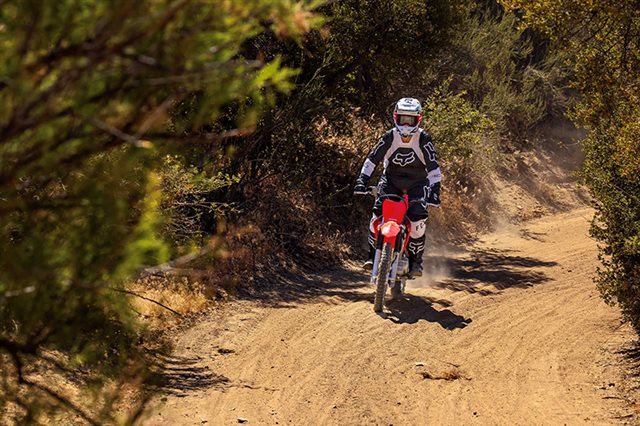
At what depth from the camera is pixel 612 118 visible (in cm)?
1157

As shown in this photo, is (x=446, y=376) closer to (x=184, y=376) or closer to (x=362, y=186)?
(x=184, y=376)

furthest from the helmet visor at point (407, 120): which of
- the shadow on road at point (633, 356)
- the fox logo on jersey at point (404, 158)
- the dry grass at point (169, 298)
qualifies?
the shadow on road at point (633, 356)

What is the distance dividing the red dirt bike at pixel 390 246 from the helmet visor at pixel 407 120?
3.17 ft

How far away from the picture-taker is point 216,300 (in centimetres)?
1244

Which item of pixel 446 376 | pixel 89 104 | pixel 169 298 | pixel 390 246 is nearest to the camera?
pixel 89 104

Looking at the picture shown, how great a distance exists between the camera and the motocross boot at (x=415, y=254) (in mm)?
12391

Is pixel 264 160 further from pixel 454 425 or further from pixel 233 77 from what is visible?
pixel 233 77

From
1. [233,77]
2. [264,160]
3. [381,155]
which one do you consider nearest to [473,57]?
[264,160]

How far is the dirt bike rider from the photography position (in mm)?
12242

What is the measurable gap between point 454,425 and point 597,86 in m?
6.85

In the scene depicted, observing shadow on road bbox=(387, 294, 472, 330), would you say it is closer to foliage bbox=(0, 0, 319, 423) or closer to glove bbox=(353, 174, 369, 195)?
glove bbox=(353, 174, 369, 195)

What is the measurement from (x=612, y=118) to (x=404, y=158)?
273cm

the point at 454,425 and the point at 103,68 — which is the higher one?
the point at 103,68

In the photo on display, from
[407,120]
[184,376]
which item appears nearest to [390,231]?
[407,120]
